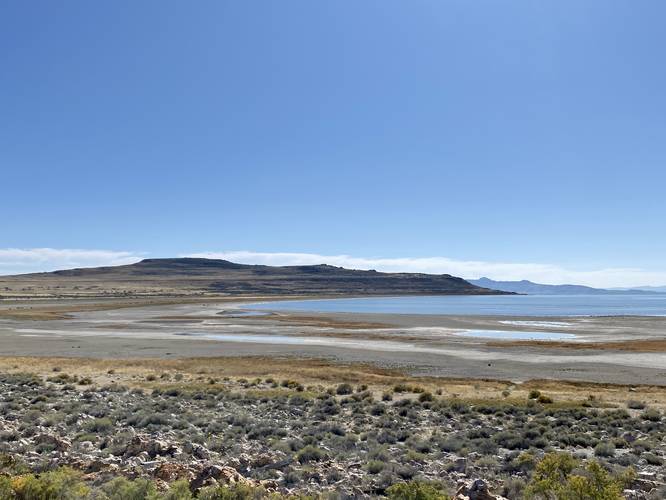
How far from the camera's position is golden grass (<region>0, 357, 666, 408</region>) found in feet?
76.3

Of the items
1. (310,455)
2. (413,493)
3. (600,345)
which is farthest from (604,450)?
(600,345)

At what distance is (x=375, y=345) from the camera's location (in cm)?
4819

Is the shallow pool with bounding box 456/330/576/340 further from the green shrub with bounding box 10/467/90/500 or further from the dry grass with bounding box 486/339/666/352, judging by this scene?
the green shrub with bounding box 10/467/90/500

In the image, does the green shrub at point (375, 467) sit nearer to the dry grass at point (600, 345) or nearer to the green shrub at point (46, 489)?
the green shrub at point (46, 489)

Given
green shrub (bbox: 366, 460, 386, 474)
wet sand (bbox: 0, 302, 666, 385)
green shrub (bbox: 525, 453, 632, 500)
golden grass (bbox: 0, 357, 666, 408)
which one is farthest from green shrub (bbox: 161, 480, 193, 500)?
wet sand (bbox: 0, 302, 666, 385)

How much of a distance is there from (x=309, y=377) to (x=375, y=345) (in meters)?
19.9

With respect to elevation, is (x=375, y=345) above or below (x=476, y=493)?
below

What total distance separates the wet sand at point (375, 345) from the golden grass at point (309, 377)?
264 cm

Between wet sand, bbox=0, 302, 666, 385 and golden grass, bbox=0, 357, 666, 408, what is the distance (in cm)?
264

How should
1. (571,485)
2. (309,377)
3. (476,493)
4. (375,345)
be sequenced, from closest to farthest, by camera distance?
(571,485)
(476,493)
(309,377)
(375,345)

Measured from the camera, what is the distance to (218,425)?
15.2 meters

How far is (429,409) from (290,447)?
7.04 m

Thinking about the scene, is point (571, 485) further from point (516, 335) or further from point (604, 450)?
point (516, 335)

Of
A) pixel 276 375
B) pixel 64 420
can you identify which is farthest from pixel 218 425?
pixel 276 375
